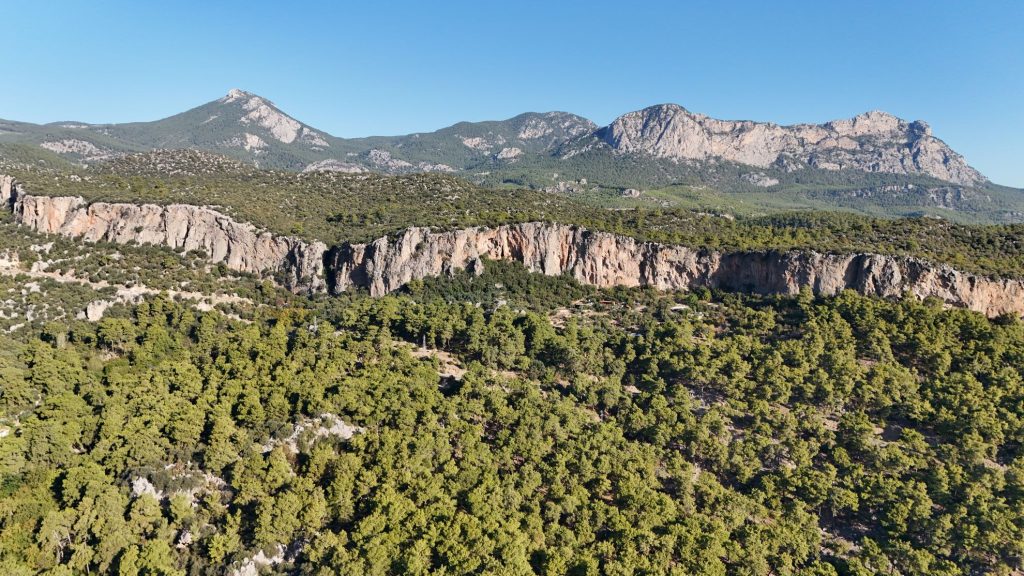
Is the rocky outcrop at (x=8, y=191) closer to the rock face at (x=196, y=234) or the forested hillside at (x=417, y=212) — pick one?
the forested hillside at (x=417, y=212)

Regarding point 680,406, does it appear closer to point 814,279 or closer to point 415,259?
point 814,279

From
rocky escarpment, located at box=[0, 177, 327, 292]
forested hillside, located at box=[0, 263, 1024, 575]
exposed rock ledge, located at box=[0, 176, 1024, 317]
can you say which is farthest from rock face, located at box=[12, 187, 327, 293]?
forested hillside, located at box=[0, 263, 1024, 575]

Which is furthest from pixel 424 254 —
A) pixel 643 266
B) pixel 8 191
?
pixel 8 191

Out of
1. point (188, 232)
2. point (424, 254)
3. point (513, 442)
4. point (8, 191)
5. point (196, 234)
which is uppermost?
point (8, 191)

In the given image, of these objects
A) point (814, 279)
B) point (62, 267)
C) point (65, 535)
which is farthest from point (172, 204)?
point (814, 279)

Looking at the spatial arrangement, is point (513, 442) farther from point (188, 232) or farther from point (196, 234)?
point (188, 232)

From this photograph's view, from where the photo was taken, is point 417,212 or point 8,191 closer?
point 8,191
